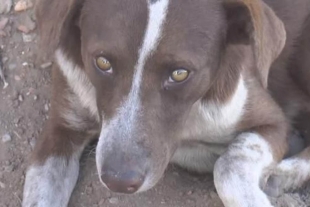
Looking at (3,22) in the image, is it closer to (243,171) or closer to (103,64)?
(103,64)

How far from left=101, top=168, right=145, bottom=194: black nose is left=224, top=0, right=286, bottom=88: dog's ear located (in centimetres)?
62

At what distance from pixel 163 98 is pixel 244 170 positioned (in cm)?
71

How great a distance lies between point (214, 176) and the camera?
12.5 ft

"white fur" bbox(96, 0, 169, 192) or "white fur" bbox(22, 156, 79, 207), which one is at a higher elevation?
"white fur" bbox(96, 0, 169, 192)

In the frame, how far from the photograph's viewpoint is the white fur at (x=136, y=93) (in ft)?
10.3

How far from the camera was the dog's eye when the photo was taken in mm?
3246

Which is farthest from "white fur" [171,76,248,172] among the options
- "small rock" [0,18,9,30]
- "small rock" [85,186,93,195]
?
"small rock" [0,18,9,30]

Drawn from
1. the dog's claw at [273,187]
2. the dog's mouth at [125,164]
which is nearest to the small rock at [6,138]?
the dog's mouth at [125,164]

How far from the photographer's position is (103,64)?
3258 mm

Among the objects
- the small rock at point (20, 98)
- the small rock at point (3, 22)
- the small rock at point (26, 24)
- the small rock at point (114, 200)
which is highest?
the small rock at point (26, 24)

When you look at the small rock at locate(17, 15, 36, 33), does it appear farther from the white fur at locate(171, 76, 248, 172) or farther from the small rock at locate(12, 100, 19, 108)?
the white fur at locate(171, 76, 248, 172)

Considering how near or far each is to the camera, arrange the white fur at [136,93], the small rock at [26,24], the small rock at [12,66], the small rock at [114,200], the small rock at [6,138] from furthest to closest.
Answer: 1. the small rock at [26,24]
2. the small rock at [12,66]
3. the small rock at [6,138]
4. the small rock at [114,200]
5. the white fur at [136,93]

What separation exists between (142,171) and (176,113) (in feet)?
0.87

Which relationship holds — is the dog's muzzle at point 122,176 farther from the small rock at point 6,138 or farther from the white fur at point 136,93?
the small rock at point 6,138
